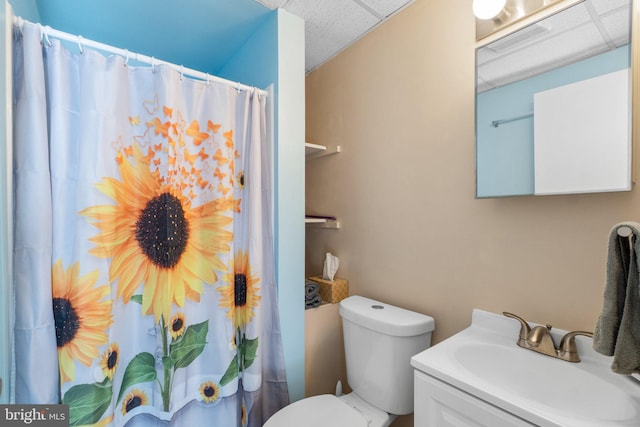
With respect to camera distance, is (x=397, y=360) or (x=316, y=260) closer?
(x=397, y=360)

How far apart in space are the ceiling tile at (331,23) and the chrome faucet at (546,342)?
152 cm

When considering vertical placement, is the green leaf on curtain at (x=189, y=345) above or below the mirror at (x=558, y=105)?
below

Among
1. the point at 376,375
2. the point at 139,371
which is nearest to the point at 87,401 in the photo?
the point at 139,371

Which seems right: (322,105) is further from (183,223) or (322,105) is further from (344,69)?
(183,223)

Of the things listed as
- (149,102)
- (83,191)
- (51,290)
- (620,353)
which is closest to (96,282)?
(51,290)

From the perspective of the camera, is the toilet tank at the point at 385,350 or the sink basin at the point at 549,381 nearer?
the sink basin at the point at 549,381

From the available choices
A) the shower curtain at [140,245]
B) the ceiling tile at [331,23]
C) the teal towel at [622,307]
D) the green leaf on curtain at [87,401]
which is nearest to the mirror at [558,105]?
the teal towel at [622,307]

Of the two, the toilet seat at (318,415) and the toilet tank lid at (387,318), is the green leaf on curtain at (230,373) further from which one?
the toilet tank lid at (387,318)

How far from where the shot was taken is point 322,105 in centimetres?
191

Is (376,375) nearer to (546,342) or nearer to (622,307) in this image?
(546,342)

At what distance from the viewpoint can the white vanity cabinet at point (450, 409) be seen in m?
0.73

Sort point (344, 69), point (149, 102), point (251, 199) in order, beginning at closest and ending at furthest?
point (149, 102) → point (251, 199) → point (344, 69)

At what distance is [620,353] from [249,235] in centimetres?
126

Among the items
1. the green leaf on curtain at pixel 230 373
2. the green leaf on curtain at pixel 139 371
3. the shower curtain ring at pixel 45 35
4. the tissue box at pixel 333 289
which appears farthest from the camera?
the tissue box at pixel 333 289
